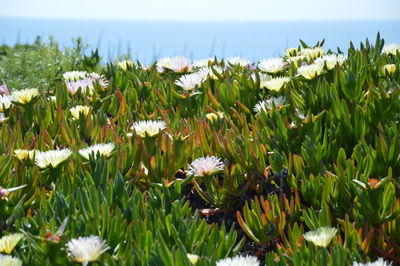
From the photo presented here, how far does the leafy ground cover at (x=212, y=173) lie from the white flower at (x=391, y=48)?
0.21ft

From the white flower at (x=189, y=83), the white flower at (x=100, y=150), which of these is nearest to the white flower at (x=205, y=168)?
the white flower at (x=100, y=150)

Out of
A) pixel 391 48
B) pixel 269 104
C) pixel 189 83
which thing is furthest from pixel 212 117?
pixel 391 48

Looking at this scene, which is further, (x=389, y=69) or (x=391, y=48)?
A: (x=391, y=48)

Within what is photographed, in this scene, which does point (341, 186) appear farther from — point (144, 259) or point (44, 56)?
point (44, 56)

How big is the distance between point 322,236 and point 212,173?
1.69 ft

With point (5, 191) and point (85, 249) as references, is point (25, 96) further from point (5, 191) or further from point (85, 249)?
point (85, 249)

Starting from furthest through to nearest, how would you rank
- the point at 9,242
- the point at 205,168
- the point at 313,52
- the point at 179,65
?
the point at 313,52
the point at 179,65
the point at 205,168
the point at 9,242

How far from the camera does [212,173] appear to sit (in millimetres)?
1972

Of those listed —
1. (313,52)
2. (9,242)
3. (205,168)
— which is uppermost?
(313,52)

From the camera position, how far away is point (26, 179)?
6.50 feet

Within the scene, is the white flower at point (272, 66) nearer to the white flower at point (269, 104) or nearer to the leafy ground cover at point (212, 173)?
the leafy ground cover at point (212, 173)

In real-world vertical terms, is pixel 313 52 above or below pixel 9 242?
above

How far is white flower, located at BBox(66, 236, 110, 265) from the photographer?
1.45 metres

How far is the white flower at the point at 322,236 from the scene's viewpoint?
1545 millimetres
